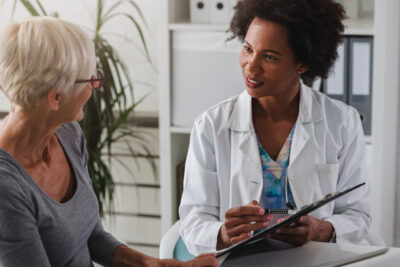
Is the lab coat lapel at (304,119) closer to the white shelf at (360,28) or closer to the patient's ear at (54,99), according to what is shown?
the white shelf at (360,28)

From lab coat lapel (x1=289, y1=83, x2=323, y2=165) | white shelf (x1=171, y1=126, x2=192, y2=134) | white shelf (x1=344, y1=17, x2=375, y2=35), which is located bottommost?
white shelf (x1=171, y1=126, x2=192, y2=134)

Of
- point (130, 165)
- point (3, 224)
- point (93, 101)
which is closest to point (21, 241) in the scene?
point (3, 224)

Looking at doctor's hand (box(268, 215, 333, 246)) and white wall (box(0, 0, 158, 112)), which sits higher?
white wall (box(0, 0, 158, 112))

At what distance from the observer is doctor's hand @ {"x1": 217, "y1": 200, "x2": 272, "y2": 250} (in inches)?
57.4

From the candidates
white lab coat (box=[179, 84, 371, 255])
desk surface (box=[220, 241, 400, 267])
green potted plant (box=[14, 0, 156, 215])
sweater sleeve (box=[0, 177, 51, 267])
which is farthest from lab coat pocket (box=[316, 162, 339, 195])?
green potted plant (box=[14, 0, 156, 215])

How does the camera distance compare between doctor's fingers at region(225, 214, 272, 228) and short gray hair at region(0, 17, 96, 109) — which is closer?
short gray hair at region(0, 17, 96, 109)

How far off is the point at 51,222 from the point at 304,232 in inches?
22.3

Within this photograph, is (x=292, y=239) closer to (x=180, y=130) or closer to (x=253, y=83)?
(x=253, y=83)

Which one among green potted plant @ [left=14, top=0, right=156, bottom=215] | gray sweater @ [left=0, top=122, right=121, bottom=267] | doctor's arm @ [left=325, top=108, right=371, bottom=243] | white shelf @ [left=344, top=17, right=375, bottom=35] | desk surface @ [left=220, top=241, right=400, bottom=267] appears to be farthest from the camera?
green potted plant @ [left=14, top=0, right=156, bottom=215]

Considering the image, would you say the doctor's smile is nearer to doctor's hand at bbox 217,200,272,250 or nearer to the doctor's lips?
the doctor's lips

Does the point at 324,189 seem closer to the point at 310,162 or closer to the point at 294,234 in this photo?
the point at 310,162

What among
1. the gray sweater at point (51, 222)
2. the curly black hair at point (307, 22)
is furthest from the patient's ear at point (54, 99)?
the curly black hair at point (307, 22)

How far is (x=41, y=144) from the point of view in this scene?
1355 mm

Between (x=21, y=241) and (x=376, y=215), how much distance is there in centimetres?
157
